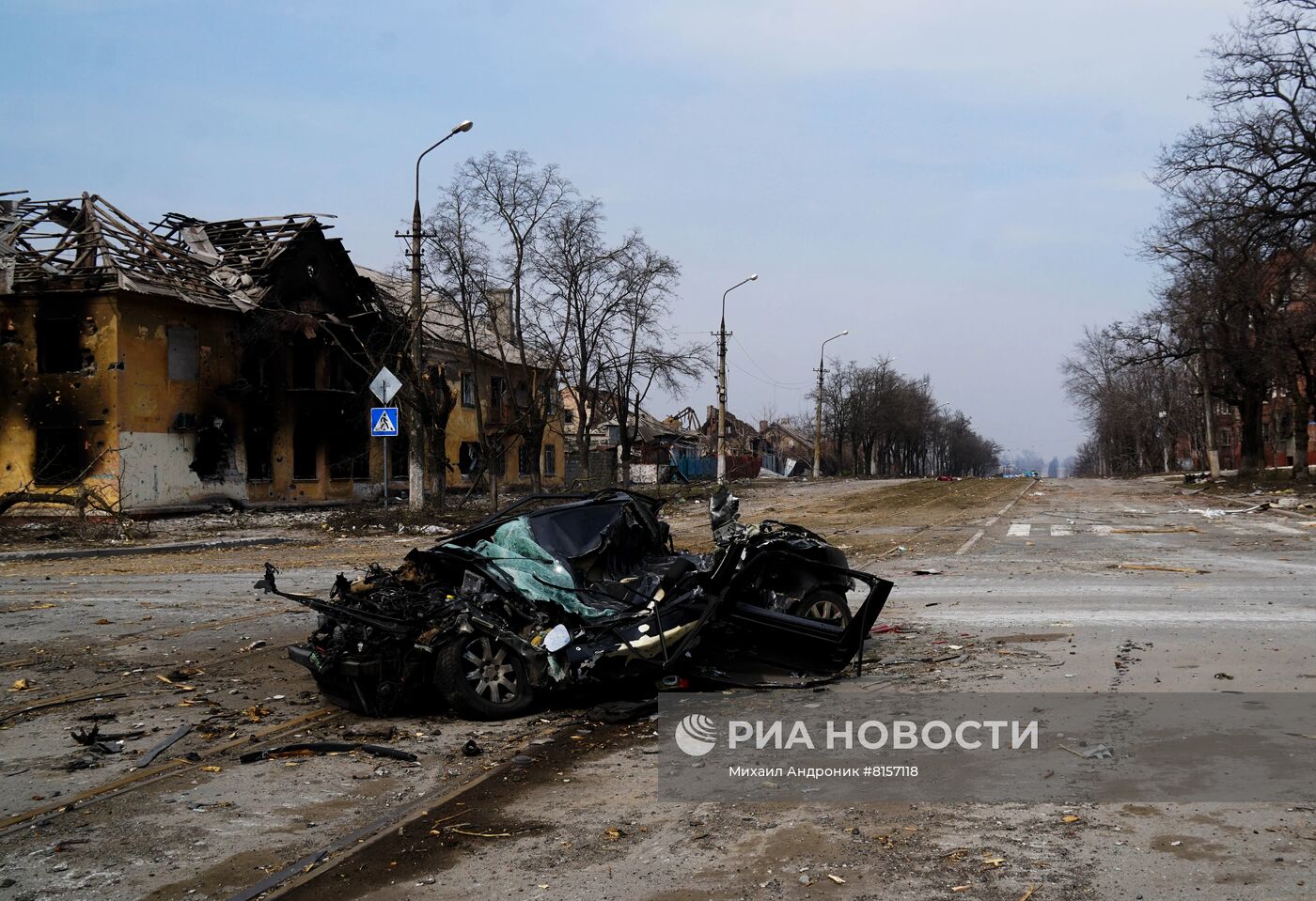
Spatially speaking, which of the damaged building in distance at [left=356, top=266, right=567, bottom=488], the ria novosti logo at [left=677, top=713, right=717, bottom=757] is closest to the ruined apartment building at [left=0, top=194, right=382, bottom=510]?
the damaged building in distance at [left=356, top=266, right=567, bottom=488]

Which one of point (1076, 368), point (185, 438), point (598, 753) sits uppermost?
point (1076, 368)

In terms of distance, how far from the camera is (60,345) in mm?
29297

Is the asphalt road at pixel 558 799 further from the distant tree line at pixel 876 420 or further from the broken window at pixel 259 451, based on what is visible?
the distant tree line at pixel 876 420

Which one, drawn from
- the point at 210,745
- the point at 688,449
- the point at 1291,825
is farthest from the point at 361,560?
the point at 688,449

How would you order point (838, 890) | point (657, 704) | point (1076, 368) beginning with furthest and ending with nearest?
point (1076, 368) < point (657, 704) < point (838, 890)

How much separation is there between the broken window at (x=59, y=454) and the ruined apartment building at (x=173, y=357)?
0.04 meters

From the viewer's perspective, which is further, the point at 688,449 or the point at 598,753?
the point at 688,449

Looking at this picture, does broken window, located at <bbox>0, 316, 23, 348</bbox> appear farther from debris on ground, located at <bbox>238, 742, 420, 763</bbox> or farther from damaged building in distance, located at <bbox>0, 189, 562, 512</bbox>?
debris on ground, located at <bbox>238, 742, 420, 763</bbox>

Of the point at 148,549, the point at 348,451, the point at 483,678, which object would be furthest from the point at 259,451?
the point at 483,678

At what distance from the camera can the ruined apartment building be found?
94.4 feet

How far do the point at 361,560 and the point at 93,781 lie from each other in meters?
11.9

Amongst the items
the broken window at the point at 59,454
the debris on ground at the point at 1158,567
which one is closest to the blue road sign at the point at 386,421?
the broken window at the point at 59,454

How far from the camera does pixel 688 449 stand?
269ft

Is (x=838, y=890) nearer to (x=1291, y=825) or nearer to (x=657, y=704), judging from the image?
(x=1291, y=825)
